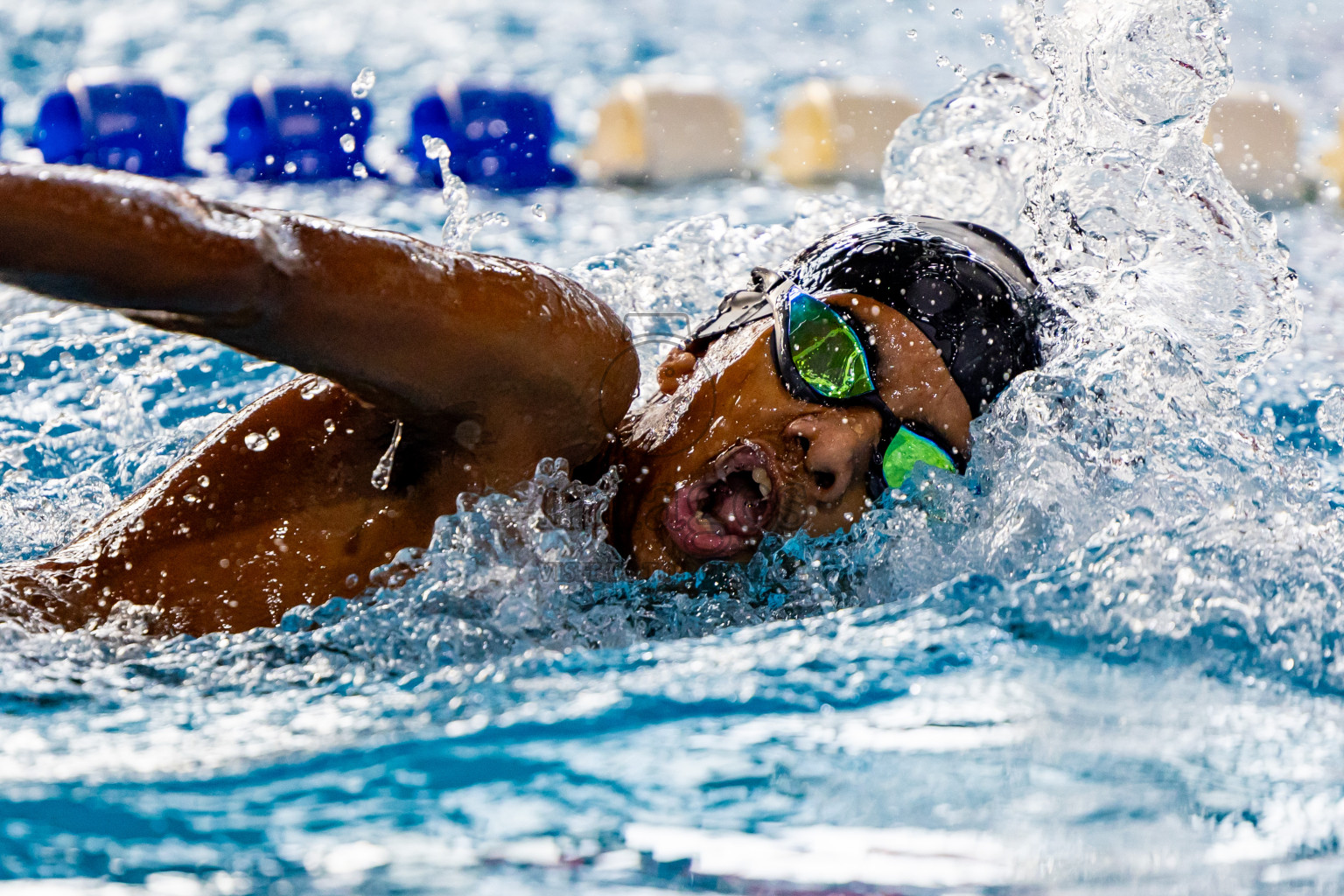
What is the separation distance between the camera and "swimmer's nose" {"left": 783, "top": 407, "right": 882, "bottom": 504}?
1692 millimetres

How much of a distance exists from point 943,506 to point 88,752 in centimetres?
114

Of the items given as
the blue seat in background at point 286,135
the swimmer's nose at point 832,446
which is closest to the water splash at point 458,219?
the swimmer's nose at point 832,446

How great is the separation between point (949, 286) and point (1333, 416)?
4.66 ft

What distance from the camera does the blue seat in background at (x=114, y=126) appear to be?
462 centimetres

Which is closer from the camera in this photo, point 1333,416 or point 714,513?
point 714,513

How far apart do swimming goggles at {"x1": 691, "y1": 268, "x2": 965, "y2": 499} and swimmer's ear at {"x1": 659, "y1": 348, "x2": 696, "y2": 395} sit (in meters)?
0.15

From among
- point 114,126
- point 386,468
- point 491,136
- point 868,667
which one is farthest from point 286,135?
point 868,667

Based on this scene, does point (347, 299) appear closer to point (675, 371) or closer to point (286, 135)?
point (675, 371)

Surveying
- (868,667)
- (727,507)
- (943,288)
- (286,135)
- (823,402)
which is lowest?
(868,667)

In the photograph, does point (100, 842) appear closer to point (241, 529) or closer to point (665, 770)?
point (665, 770)

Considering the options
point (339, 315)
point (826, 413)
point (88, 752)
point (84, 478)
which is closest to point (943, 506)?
point (826, 413)

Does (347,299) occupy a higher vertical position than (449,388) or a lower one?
higher

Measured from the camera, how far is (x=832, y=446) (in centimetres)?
169

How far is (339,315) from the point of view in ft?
4.25
